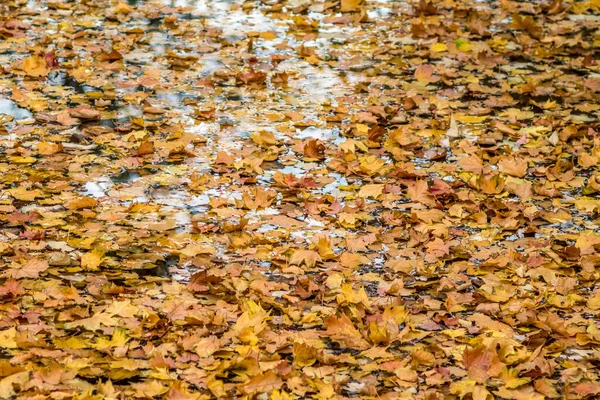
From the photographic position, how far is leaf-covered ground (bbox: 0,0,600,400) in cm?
317

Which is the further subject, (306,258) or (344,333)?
(306,258)

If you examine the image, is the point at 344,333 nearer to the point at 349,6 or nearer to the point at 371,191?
the point at 371,191

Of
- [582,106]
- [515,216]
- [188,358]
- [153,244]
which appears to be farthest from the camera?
[582,106]

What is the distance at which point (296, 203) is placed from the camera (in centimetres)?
438

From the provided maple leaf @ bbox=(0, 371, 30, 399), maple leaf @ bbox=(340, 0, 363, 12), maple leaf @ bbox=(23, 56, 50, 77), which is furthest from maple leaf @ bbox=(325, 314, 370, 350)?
maple leaf @ bbox=(340, 0, 363, 12)

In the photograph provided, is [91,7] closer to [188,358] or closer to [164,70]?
[164,70]

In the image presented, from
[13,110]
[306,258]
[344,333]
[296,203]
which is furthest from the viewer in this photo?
[13,110]

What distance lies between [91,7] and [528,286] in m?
4.60

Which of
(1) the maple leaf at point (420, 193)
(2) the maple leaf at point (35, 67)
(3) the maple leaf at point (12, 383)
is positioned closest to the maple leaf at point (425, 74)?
(1) the maple leaf at point (420, 193)

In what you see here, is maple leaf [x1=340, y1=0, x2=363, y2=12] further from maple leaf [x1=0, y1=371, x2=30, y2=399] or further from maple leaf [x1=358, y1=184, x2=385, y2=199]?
maple leaf [x1=0, y1=371, x2=30, y2=399]

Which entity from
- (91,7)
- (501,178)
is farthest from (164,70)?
(501,178)

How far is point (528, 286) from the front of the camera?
3695 mm

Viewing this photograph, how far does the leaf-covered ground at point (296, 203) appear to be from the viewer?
3.17 meters

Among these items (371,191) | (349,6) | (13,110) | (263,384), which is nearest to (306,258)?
(371,191)
